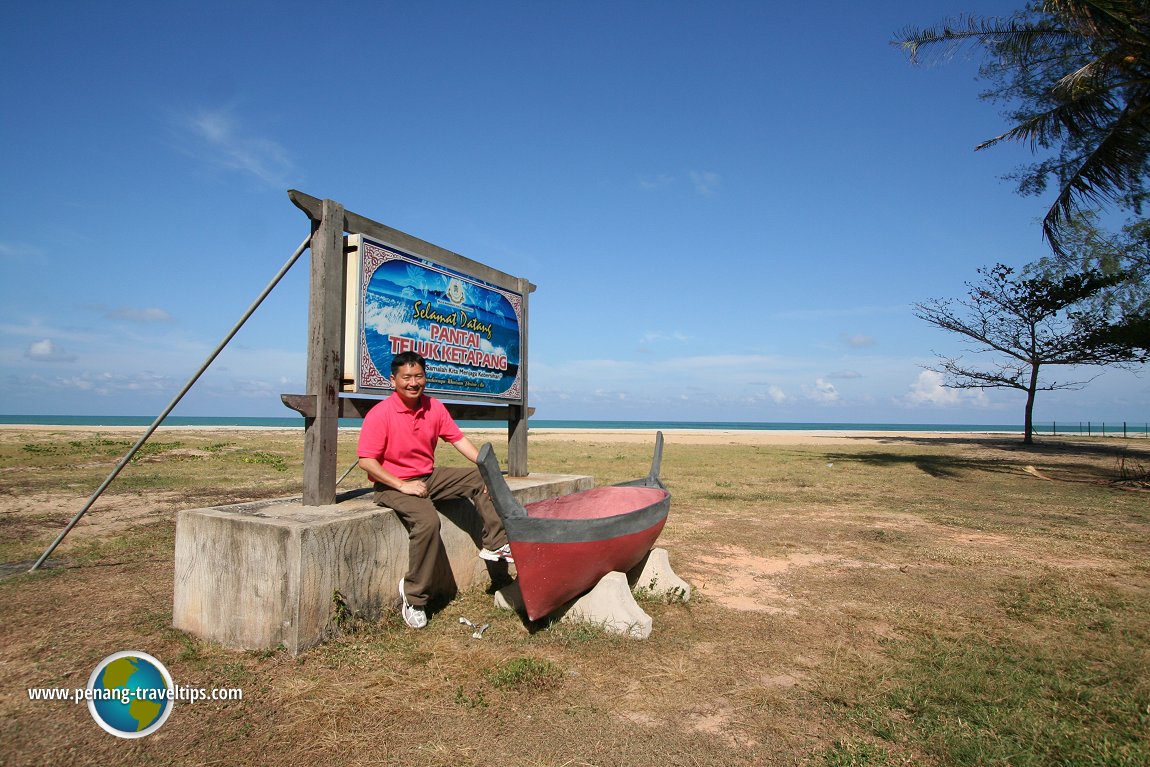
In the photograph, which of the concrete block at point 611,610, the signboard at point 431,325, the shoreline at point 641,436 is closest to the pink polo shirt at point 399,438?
the signboard at point 431,325

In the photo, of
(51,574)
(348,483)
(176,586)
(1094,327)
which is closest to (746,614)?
(176,586)

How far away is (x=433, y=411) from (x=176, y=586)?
220cm

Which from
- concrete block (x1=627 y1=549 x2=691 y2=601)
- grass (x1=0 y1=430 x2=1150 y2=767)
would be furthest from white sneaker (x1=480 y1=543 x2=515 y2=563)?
concrete block (x1=627 y1=549 x2=691 y2=601)

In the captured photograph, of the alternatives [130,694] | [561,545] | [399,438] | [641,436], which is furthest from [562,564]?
[641,436]

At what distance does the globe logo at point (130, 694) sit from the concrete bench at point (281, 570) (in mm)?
529

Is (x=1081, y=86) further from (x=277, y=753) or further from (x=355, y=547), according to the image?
(x=277, y=753)

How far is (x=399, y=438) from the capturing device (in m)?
5.02

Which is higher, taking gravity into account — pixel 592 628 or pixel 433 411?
pixel 433 411

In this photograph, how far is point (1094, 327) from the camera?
27828 mm

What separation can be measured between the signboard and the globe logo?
2404mm

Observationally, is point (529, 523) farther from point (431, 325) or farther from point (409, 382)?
point (431, 325)

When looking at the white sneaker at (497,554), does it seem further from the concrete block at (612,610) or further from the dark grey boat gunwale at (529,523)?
the dark grey boat gunwale at (529,523)

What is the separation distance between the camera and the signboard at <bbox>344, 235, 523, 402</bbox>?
5527 millimetres

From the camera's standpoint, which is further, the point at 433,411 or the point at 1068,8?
the point at 1068,8
